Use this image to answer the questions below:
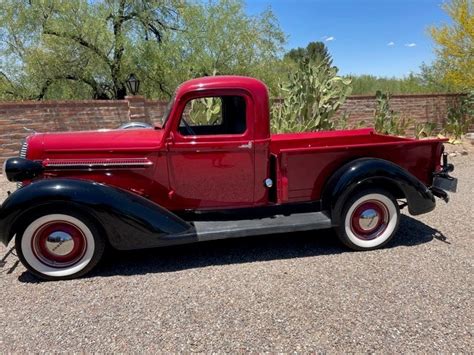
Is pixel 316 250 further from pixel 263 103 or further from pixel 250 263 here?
pixel 263 103

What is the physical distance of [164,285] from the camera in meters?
3.15

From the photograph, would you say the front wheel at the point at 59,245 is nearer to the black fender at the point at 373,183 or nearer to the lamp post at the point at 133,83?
the black fender at the point at 373,183

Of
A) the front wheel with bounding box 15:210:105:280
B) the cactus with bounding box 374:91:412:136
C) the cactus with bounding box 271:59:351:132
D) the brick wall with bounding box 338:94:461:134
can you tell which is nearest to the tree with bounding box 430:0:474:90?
the brick wall with bounding box 338:94:461:134

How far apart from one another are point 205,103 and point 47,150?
1.91 m

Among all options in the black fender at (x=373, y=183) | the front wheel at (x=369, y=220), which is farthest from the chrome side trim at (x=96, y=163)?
the front wheel at (x=369, y=220)

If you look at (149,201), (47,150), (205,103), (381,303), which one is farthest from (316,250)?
(47,150)

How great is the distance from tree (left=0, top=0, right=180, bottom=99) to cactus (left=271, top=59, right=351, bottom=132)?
6319 mm

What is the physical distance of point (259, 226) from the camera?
3.54m

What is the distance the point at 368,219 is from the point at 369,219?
0.04ft

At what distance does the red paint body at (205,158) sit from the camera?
11.4ft

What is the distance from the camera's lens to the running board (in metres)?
3.42

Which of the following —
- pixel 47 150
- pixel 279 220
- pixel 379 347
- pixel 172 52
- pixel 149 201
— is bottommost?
pixel 379 347

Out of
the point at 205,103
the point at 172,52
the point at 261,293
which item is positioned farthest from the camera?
the point at 172,52

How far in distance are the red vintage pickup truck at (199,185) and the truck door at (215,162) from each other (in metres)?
0.01
